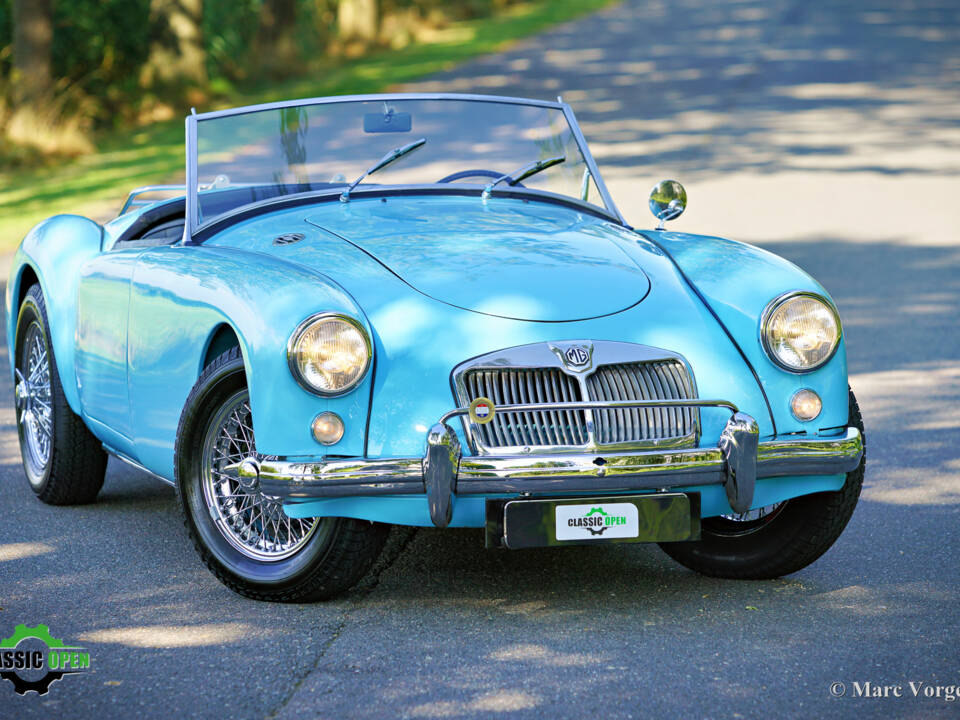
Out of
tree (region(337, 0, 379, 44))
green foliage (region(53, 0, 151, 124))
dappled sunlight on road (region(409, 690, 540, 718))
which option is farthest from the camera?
tree (region(337, 0, 379, 44))

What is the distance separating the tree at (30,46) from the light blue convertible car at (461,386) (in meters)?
13.4

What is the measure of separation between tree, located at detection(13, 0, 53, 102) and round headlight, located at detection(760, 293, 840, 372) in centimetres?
1515

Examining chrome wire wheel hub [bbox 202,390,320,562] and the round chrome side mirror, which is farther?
the round chrome side mirror

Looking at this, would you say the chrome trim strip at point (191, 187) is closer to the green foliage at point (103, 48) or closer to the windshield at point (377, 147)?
the windshield at point (377, 147)

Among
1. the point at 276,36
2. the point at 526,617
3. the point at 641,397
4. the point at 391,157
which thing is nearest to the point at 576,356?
the point at 641,397

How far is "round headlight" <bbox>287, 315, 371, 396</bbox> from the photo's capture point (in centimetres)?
392

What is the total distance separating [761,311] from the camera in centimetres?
427

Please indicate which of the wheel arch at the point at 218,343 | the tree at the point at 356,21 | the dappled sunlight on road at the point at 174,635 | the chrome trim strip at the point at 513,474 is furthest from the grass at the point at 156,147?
the chrome trim strip at the point at 513,474

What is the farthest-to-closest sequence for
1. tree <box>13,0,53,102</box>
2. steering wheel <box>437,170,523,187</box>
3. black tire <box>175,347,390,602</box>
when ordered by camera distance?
tree <box>13,0,53,102</box>, steering wheel <box>437,170,523,187</box>, black tire <box>175,347,390,602</box>

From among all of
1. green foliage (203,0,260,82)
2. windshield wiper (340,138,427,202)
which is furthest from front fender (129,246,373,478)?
green foliage (203,0,260,82)

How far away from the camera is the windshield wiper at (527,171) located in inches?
214

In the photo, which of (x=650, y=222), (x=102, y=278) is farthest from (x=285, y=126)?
(x=650, y=222)

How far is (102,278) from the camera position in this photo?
203 inches

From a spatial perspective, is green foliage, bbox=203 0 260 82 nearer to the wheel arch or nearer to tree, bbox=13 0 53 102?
tree, bbox=13 0 53 102
